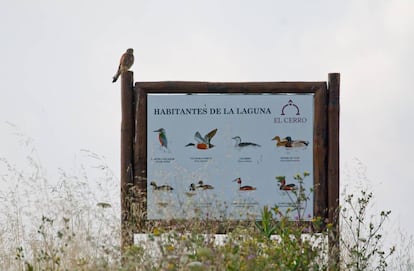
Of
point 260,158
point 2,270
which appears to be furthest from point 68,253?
point 260,158

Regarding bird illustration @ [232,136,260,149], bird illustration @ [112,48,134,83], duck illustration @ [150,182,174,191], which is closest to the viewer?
duck illustration @ [150,182,174,191]

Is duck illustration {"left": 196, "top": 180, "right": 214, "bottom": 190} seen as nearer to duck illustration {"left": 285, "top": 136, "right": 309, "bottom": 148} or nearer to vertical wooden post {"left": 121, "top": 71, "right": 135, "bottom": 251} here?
vertical wooden post {"left": 121, "top": 71, "right": 135, "bottom": 251}

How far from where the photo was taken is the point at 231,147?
10.1 m

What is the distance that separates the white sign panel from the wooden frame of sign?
71 mm

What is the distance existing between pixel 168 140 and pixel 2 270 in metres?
2.86

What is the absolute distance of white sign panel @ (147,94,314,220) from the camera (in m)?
10.1

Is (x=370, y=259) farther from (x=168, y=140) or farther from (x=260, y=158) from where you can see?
(x=168, y=140)

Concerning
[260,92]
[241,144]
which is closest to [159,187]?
[241,144]

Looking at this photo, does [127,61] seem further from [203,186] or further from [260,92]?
[203,186]

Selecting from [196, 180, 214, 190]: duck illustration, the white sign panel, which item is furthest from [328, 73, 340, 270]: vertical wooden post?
[196, 180, 214, 190]: duck illustration

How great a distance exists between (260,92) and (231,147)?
716mm

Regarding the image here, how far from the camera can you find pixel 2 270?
7898 millimetres

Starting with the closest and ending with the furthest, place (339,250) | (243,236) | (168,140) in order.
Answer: (243,236), (339,250), (168,140)

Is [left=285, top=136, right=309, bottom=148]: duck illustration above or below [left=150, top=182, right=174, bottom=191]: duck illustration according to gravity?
above
